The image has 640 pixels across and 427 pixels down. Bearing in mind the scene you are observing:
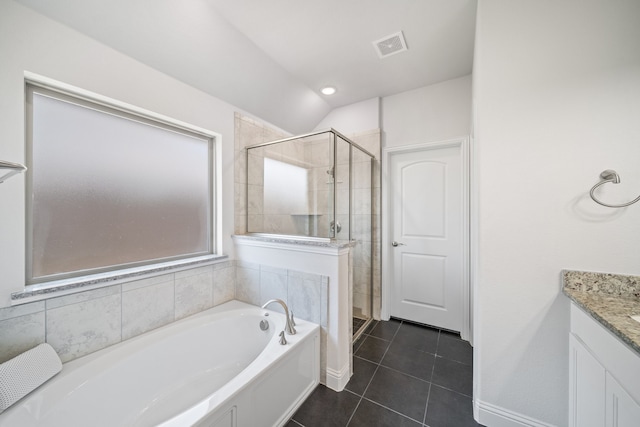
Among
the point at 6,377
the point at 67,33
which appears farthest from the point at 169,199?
the point at 6,377

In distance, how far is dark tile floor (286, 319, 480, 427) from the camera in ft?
4.66

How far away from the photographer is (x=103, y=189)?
4.97 feet

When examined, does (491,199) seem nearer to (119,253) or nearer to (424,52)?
(424,52)

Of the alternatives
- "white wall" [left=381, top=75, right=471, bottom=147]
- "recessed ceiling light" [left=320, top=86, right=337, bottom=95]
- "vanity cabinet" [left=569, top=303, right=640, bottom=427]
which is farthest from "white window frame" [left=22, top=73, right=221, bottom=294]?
"vanity cabinet" [left=569, top=303, right=640, bottom=427]

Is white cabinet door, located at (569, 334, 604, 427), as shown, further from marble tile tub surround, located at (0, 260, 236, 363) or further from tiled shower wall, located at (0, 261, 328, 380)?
marble tile tub surround, located at (0, 260, 236, 363)

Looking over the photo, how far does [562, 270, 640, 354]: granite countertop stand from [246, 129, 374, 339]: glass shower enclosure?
1388 millimetres

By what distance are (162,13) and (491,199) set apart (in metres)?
2.25

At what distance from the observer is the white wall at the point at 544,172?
111 cm

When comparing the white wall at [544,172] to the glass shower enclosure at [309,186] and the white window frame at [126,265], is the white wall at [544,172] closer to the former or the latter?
the glass shower enclosure at [309,186]

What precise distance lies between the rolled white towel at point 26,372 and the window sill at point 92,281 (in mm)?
250

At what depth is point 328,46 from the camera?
1891mm

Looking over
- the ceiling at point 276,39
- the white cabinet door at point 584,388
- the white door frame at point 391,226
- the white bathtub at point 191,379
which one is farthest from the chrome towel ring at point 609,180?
the white bathtub at point 191,379

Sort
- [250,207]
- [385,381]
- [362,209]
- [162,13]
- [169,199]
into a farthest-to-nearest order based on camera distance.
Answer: [362,209], [250,207], [169,199], [385,381], [162,13]

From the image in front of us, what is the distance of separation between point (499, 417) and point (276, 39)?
293cm
